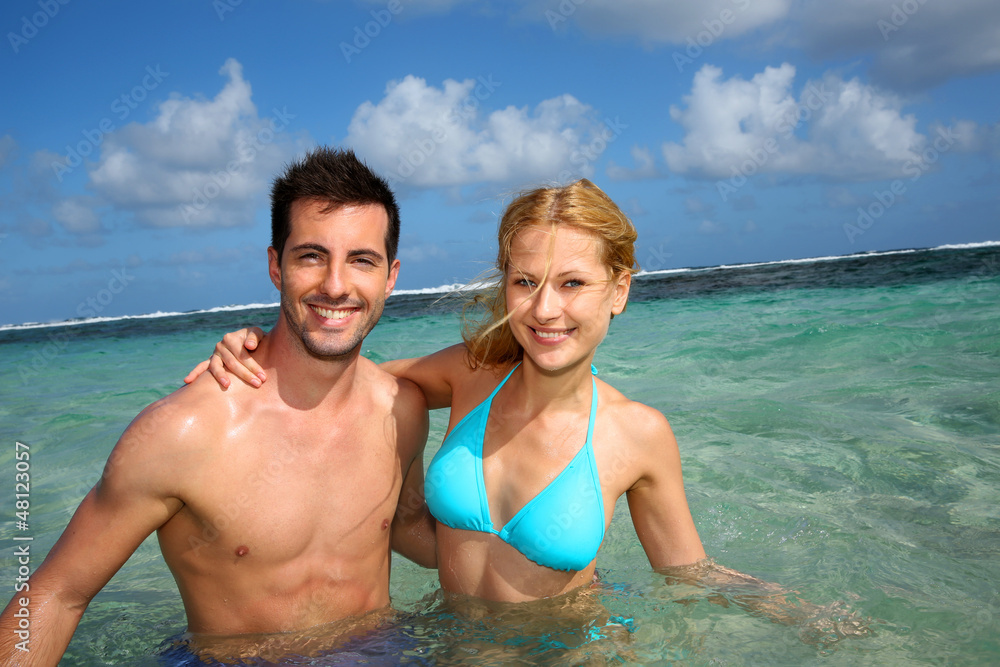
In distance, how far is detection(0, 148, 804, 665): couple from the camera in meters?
2.53

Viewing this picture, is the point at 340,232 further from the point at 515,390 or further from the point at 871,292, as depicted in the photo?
the point at 871,292

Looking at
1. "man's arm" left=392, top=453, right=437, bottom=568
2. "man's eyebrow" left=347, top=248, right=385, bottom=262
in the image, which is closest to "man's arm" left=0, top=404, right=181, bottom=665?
"man's eyebrow" left=347, top=248, right=385, bottom=262

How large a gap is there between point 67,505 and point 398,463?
4104 millimetres

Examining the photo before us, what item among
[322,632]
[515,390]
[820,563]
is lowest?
[820,563]

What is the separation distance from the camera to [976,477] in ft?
15.6

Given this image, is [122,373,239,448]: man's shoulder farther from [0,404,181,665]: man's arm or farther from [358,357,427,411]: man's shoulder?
[358,357,427,411]: man's shoulder

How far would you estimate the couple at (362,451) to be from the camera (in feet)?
8.29

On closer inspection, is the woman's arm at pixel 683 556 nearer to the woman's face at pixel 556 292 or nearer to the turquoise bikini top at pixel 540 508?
the turquoise bikini top at pixel 540 508

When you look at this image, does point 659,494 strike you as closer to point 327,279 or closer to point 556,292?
point 556,292

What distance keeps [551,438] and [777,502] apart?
2.73m

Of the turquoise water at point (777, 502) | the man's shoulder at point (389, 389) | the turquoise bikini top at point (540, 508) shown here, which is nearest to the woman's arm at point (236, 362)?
the man's shoulder at point (389, 389)

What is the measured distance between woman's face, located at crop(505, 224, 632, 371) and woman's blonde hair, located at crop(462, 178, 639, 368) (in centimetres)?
3

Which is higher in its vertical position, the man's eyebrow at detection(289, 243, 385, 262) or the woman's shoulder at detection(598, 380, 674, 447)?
the man's eyebrow at detection(289, 243, 385, 262)

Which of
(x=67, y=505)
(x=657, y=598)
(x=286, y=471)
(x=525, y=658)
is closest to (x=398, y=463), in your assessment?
(x=286, y=471)
